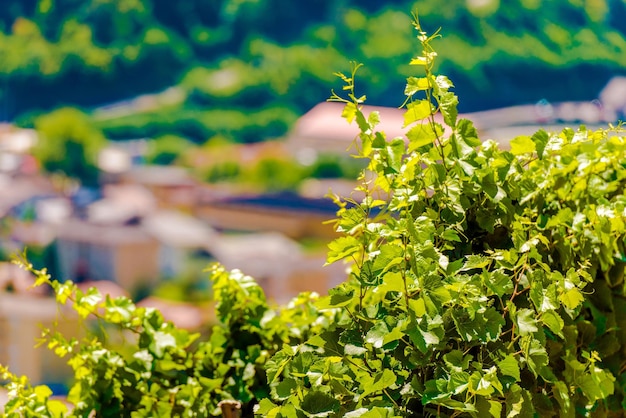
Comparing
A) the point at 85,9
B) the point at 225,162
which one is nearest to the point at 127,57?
the point at 85,9

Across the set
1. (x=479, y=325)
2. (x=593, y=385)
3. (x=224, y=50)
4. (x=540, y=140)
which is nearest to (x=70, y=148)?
(x=224, y=50)

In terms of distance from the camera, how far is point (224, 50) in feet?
126

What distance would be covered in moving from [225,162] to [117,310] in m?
33.3

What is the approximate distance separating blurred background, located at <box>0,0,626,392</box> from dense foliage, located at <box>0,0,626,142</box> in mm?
78

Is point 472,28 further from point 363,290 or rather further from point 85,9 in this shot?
point 363,290

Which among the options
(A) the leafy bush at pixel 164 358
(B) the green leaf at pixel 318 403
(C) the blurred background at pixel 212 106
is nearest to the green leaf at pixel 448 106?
(B) the green leaf at pixel 318 403

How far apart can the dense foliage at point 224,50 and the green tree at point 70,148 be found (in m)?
1.46

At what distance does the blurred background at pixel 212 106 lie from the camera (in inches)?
1115

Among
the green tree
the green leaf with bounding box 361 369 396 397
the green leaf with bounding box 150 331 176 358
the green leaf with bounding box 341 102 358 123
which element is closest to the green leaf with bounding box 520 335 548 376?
the green leaf with bounding box 361 369 396 397

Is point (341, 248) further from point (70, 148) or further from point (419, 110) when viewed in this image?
point (70, 148)

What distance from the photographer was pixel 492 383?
2.16ft

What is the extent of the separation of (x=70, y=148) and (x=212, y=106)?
6.30m

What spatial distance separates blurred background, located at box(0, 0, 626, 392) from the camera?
1115 inches

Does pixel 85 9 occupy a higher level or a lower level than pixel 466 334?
lower
